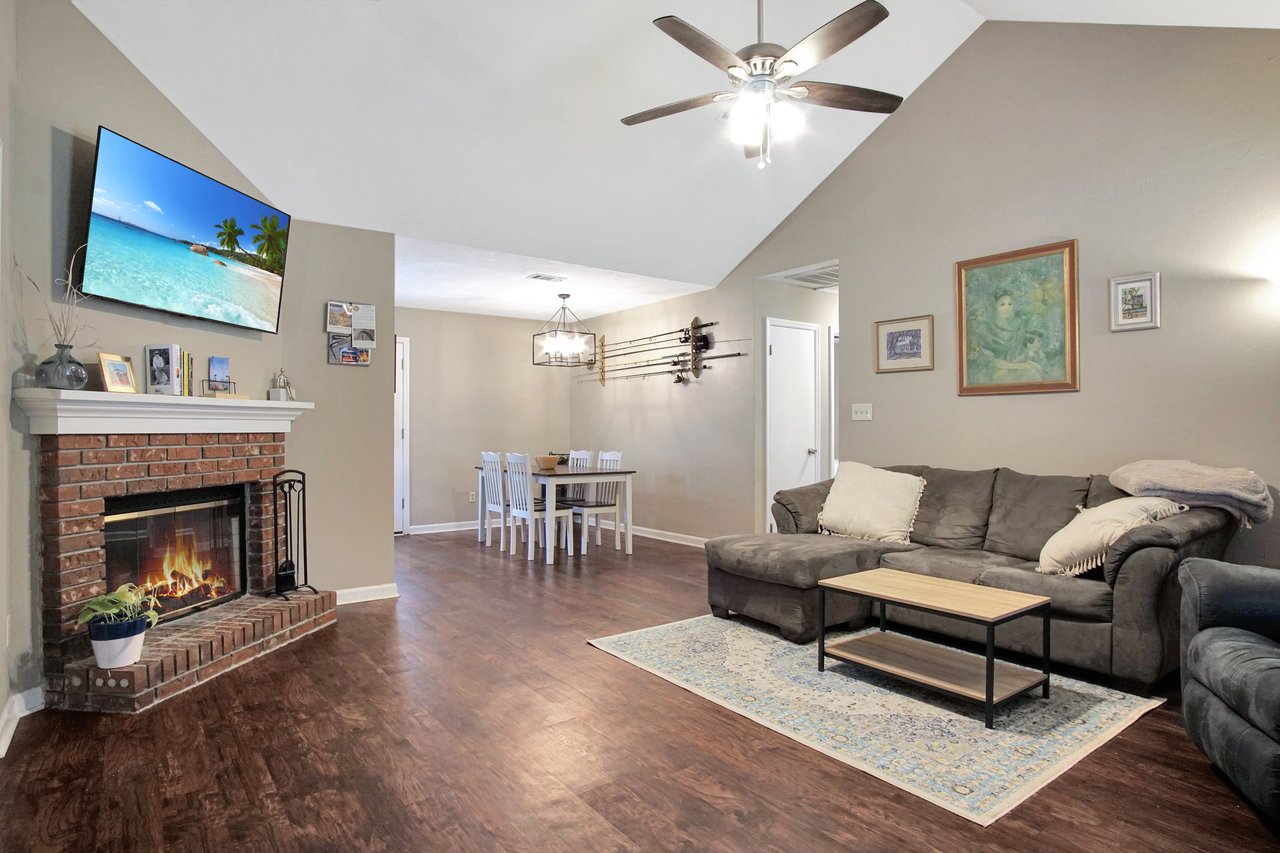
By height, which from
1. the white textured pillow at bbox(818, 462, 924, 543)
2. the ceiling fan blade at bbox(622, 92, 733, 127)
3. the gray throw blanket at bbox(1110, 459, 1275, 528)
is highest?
the ceiling fan blade at bbox(622, 92, 733, 127)

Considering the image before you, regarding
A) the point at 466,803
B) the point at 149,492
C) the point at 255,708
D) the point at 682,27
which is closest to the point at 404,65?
the point at 682,27

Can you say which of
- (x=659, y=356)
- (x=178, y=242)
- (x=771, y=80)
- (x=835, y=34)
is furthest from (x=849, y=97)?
(x=659, y=356)

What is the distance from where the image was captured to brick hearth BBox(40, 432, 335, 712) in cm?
271

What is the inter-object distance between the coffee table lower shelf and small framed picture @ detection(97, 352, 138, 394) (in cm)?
325

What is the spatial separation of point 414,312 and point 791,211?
3942 mm

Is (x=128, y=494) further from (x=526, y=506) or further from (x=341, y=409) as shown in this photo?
(x=526, y=506)

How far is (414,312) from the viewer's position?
284 inches

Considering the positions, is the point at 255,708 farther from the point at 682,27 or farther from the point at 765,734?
the point at 682,27

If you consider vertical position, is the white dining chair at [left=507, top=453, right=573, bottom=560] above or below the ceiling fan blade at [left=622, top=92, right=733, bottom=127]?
below

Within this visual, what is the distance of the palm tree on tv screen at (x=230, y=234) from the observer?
136 inches

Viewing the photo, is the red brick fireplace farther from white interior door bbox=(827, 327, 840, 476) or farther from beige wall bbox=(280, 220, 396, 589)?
white interior door bbox=(827, 327, 840, 476)

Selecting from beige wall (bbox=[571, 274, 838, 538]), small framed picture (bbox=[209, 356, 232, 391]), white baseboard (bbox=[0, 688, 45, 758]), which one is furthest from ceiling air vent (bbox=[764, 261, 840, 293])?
white baseboard (bbox=[0, 688, 45, 758])

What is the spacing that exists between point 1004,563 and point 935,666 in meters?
0.91

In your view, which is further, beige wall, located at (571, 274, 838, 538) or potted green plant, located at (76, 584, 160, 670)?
beige wall, located at (571, 274, 838, 538)
